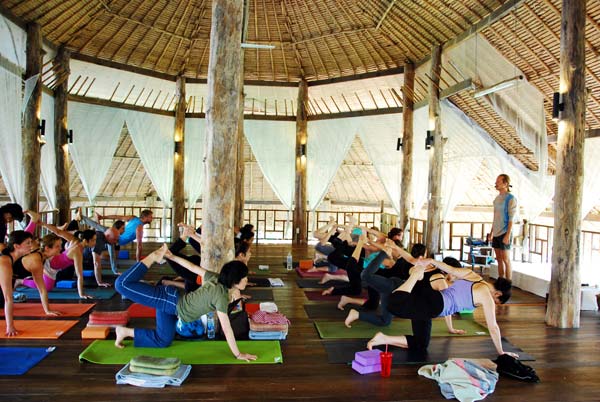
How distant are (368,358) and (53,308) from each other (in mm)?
3038

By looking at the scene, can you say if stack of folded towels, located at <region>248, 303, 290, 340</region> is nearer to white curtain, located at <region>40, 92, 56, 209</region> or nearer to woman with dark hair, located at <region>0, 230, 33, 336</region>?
woman with dark hair, located at <region>0, 230, 33, 336</region>

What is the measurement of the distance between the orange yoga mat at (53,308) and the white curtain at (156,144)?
19.7ft

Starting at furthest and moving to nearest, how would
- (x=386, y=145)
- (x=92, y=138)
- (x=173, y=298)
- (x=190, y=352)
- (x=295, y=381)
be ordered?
(x=386, y=145) < (x=92, y=138) < (x=190, y=352) < (x=173, y=298) < (x=295, y=381)

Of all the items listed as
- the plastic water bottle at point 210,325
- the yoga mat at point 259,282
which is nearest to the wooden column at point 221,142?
the plastic water bottle at point 210,325

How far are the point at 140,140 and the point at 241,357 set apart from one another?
25.9 feet

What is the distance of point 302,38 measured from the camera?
30.5 feet

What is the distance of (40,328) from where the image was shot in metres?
3.80

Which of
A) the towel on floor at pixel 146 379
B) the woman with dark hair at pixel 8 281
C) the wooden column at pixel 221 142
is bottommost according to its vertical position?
the towel on floor at pixel 146 379

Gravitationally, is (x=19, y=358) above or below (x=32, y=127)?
below

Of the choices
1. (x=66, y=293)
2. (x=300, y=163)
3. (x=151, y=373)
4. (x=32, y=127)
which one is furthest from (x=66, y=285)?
(x=300, y=163)

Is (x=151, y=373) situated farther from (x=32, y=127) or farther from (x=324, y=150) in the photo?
(x=324, y=150)

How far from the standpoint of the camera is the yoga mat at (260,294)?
5.19m

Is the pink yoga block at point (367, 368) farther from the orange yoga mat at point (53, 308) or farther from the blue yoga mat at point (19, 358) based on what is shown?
the orange yoga mat at point (53, 308)

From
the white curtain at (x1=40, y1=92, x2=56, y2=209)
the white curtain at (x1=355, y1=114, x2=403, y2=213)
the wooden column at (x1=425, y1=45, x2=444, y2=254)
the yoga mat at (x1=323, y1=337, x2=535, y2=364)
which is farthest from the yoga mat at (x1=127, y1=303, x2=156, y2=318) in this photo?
the white curtain at (x1=355, y1=114, x2=403, y2=213)
